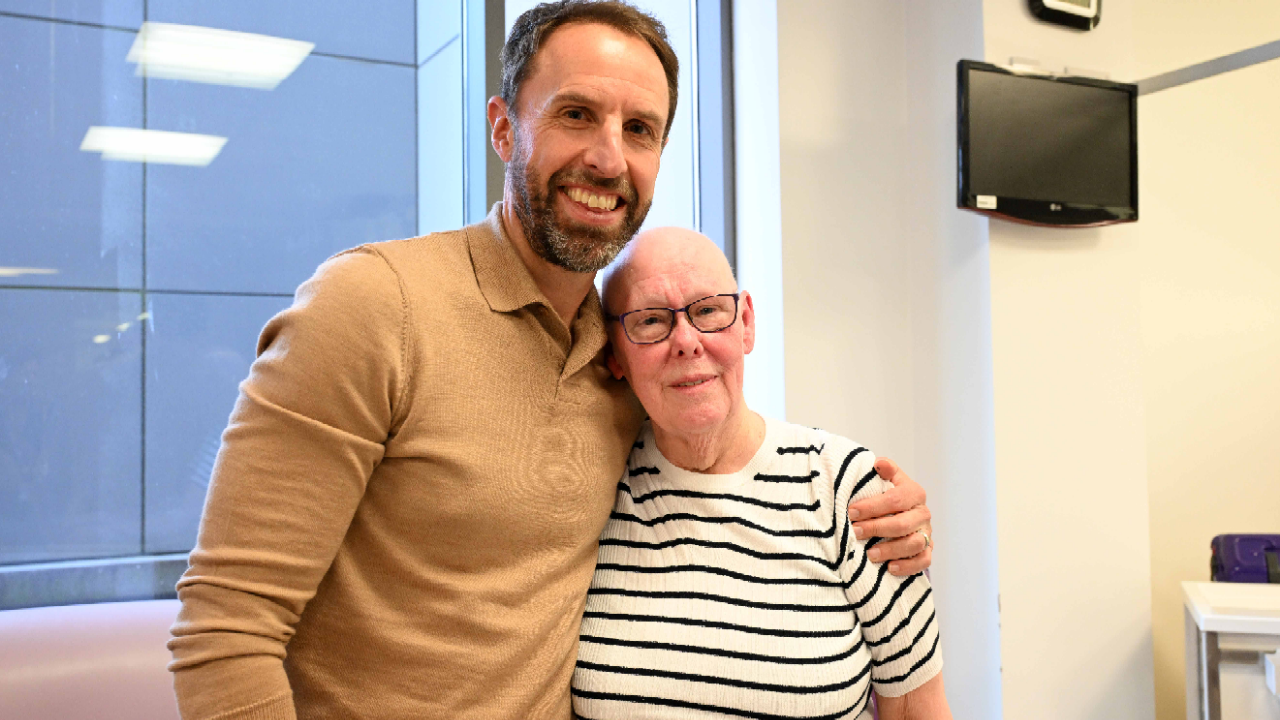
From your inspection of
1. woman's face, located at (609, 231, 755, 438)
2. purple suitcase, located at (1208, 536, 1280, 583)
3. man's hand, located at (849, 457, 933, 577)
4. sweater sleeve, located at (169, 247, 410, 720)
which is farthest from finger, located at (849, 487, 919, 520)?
purple suitcase, located at (1208, 536, 1280, 583)

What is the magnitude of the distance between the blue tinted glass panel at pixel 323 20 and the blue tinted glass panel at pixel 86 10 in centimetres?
4

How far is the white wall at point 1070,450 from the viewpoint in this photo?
2486 mm

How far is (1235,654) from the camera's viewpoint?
2.04 meters

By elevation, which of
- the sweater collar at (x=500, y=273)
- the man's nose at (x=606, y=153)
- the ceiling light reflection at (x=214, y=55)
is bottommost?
the sweater collar at (x=500, y=273)

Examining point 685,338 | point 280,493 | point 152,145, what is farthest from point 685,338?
point 152,145

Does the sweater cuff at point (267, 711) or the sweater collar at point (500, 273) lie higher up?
the sweater collar at point (500, 273)

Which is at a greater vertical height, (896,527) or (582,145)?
(582,145)

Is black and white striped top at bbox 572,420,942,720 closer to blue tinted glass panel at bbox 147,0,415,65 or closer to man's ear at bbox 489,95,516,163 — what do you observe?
man's ear at bbox 489,95,516,163

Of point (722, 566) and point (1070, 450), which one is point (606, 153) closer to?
point (722, 566)

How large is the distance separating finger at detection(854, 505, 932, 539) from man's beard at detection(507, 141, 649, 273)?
0.54m

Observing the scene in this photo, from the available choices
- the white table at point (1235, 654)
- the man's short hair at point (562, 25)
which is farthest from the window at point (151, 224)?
the white table at point (1235, 654)

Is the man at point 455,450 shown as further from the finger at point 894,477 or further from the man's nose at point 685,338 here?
the man's nose at point 685,338

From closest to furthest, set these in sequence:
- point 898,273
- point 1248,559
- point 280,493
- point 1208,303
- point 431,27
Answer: point 280,493 < point 1248,559 < point 431,27 < point 898,273 < point 1208,303

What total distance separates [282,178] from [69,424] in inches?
30.4
